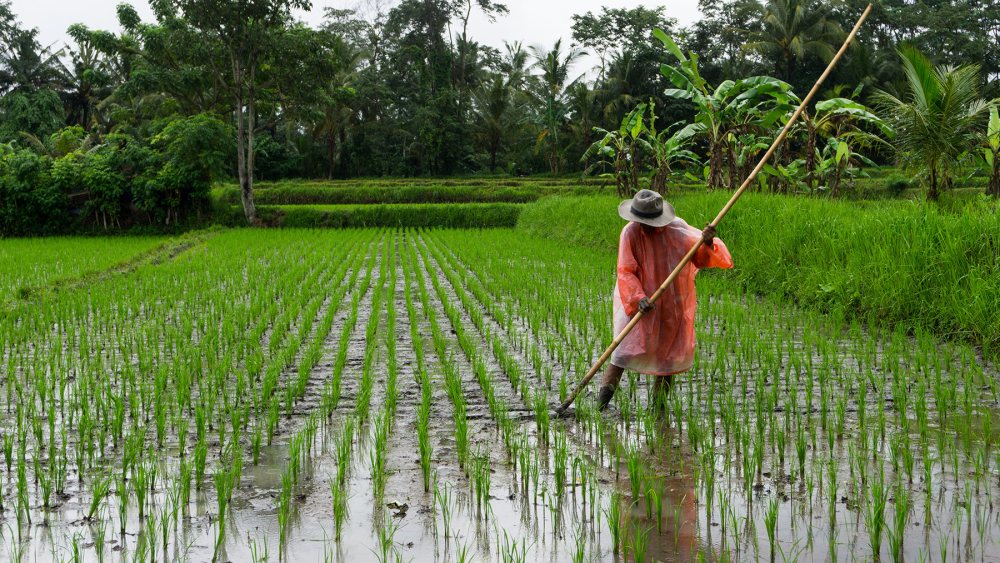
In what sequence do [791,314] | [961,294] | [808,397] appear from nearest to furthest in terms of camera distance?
[808,397] < [961,294] < [791,314]

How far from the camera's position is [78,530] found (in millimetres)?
2697

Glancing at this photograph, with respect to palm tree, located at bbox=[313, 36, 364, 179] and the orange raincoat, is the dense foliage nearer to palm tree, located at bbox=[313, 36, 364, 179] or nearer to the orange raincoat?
palm tree, located at bbox=[313, 36, 364, 179]

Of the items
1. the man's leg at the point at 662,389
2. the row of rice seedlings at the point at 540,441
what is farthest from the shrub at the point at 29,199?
the man's leg at the point at 662,389

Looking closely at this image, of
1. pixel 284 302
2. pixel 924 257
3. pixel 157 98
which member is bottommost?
pixel 284 302

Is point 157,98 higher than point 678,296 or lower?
higher

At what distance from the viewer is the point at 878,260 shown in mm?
6426

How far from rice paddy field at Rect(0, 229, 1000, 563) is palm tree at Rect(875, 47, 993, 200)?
4239 millimetres

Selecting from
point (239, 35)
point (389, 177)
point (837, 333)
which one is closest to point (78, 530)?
point (837, 333)

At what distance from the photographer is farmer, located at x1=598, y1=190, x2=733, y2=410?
3.96m

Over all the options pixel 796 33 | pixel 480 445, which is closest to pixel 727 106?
pixel 480 445

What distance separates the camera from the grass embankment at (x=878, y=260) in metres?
5.51

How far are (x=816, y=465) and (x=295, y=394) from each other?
253cm

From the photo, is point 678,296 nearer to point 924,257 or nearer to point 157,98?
point 924,257

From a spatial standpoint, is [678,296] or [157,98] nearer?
[678,296]
